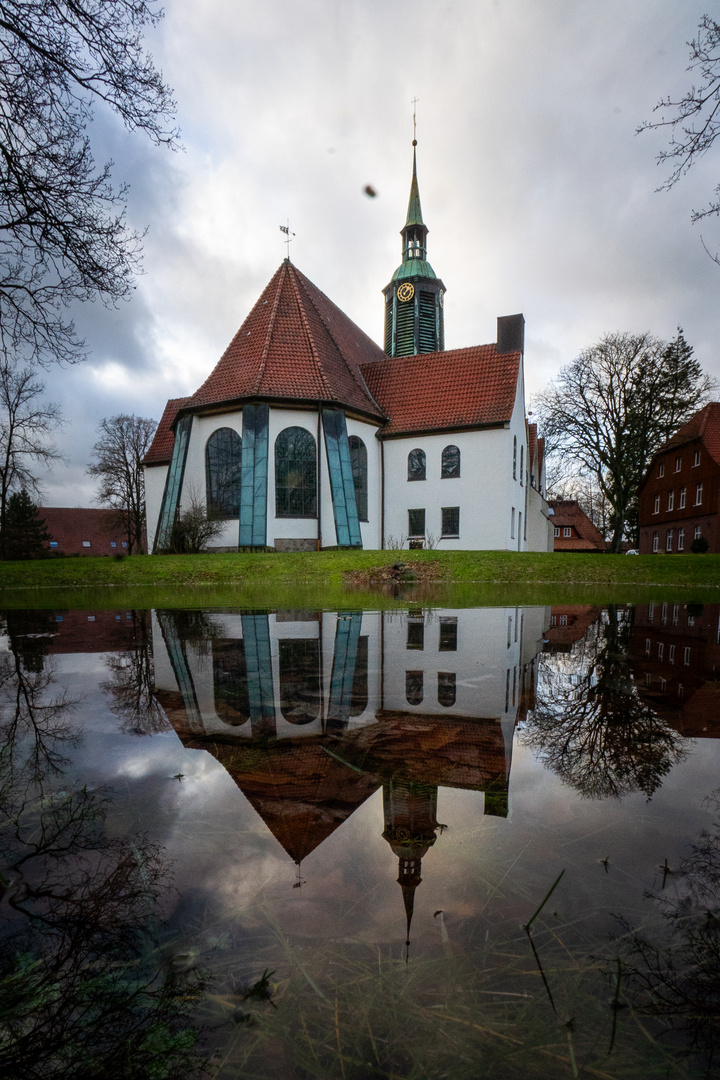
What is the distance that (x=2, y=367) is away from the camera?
6.62 m

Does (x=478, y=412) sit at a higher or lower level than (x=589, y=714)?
higher

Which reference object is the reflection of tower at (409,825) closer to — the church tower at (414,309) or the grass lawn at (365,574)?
the grass lawn at (365,574)

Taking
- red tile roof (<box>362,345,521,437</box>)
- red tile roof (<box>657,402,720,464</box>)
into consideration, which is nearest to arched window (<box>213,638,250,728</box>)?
red tile roof (<box>362,345,521,437</box>)

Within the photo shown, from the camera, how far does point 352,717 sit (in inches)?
105

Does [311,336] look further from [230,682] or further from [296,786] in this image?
[296,786]

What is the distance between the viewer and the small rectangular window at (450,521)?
2479 cm

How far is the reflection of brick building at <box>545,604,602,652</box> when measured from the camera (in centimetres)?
507

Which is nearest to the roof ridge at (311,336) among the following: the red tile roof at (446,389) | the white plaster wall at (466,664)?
the red tile roof at (446,389)

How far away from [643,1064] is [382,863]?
26.7 inches

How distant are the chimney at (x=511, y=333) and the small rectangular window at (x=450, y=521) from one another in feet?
28.3

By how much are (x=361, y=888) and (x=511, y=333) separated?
2871 centimetres

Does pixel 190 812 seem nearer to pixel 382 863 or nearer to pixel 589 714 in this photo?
pixel 382 863

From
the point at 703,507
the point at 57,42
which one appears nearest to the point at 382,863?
the point at 57,42

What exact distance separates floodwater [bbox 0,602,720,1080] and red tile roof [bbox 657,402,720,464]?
3689 cm
